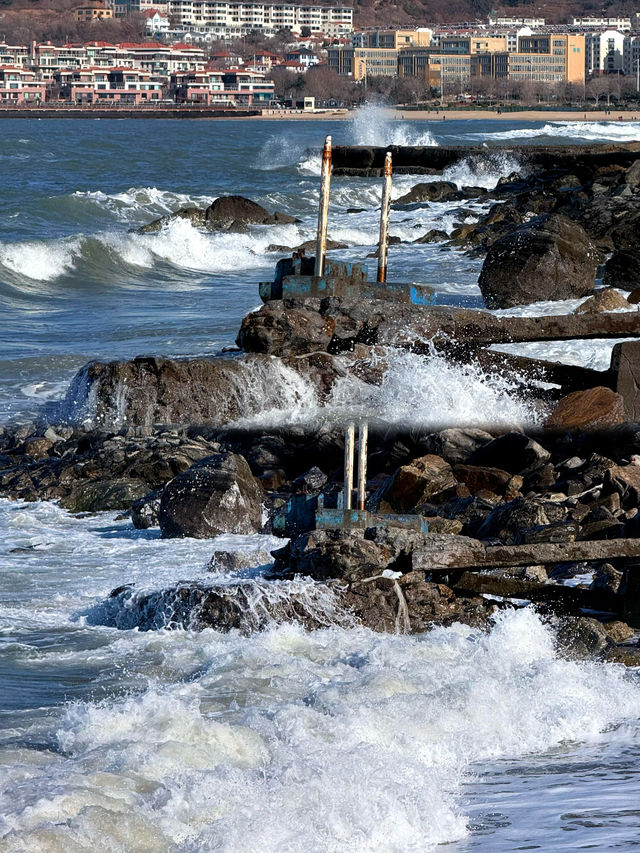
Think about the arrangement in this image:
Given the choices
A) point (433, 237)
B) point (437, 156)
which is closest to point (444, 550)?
point (433, 237)

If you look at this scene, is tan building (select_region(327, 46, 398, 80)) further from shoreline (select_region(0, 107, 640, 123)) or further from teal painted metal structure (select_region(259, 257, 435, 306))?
teal painted metal structure (select_region(259, 257, 435, 306))

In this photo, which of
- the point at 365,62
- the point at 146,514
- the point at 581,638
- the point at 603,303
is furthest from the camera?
the point at 365,62

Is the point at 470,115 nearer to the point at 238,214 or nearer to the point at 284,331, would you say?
the point at 238,214

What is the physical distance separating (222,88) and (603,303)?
16027cm

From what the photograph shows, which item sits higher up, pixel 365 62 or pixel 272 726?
pixel 365 62

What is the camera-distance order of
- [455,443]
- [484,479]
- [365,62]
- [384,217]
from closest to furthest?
[484,479] → [455,443] → [384,217] → [365,62]

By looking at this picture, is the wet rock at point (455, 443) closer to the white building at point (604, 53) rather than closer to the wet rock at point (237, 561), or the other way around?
the wet rock at point (237, 561)

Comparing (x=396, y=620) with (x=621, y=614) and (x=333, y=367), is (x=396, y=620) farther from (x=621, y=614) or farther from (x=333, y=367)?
(x=333, y=367)

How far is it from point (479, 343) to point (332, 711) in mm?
7597

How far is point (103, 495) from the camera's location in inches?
381

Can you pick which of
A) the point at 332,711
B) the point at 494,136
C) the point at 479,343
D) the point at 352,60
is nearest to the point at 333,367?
the point at 479,343

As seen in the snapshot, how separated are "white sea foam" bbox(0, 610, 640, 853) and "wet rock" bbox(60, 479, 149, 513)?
3151 millimetres

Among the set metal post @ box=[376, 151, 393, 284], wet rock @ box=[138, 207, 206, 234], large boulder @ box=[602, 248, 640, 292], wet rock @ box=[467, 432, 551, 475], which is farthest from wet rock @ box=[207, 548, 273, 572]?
wet rock @ box=[138, 207, 206, 234]

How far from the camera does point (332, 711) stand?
18.2 ft
